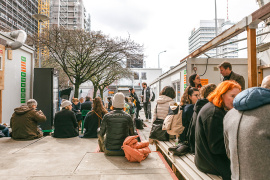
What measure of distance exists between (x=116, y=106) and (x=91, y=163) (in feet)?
4.06

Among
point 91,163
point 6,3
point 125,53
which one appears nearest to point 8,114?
point 91,163

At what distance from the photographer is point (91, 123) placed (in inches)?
268

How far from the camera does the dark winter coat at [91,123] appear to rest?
6801 mm

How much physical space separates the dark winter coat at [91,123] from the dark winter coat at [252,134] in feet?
17.9

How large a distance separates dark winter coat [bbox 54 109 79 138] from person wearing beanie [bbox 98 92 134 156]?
2428 mm

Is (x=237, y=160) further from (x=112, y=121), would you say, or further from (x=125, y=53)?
(x=125, y=53)

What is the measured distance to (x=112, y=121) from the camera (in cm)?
462

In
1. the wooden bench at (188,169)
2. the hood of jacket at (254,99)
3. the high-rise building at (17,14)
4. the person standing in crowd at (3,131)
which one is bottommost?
the person standing in crowd at (3,131)

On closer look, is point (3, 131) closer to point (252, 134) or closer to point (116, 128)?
point (116, 128)

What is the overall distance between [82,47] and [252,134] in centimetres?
1572

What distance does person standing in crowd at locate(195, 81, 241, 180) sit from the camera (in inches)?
91.7

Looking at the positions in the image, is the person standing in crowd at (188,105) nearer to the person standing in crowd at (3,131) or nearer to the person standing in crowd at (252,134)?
the person standing in crowd at (252,134)

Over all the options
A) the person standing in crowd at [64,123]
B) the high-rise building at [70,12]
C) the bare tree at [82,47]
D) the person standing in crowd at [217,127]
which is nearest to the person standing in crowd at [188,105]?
the person standing in crowd at [217,127]

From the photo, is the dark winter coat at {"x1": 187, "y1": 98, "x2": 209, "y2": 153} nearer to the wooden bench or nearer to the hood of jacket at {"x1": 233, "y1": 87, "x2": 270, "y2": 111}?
the wooden bench
